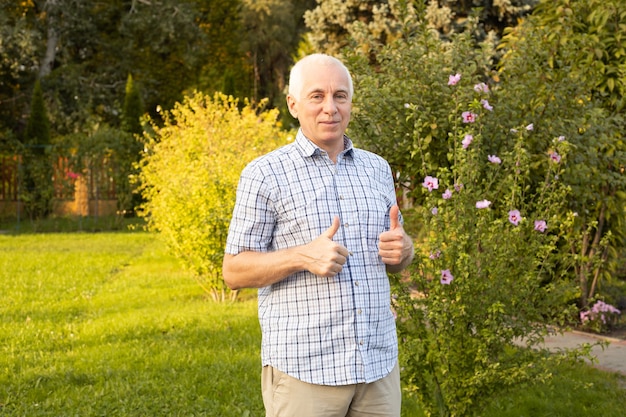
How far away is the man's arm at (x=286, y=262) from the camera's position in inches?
91.7

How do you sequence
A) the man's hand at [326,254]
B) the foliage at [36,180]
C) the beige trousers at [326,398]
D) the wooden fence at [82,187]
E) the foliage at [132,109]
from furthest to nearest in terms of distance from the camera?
the foliage at [132,109], the wooden fence at [82,187], the foliage at [36,180], the beige trousers at [326,398], the man's hand at [326,254]

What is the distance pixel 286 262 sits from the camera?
2.41 m

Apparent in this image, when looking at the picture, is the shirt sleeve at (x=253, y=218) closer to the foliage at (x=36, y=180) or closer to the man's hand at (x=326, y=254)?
the man's hand at (x=326, y=254)

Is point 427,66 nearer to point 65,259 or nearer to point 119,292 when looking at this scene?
point 119,292

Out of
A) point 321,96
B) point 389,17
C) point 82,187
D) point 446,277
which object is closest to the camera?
point 321,96

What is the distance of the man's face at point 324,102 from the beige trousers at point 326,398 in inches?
27.6

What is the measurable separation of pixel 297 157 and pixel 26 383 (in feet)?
13.3

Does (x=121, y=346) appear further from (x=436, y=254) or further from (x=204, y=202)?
(x=436, y=254)

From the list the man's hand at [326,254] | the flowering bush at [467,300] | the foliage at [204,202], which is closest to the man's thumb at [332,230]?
the man's hand at [326,254]

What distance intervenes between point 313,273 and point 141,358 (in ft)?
14.9

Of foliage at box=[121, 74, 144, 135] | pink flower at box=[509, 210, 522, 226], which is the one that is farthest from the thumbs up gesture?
foliage at box=[121, 74, 144, 135]

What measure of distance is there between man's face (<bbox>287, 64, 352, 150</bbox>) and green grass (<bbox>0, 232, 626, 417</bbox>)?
2398 millimetres

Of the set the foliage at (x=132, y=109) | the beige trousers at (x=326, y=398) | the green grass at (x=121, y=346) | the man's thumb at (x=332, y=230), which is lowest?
the green grass at (x=121, y=346)

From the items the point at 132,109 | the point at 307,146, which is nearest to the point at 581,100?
the point at 307,146
